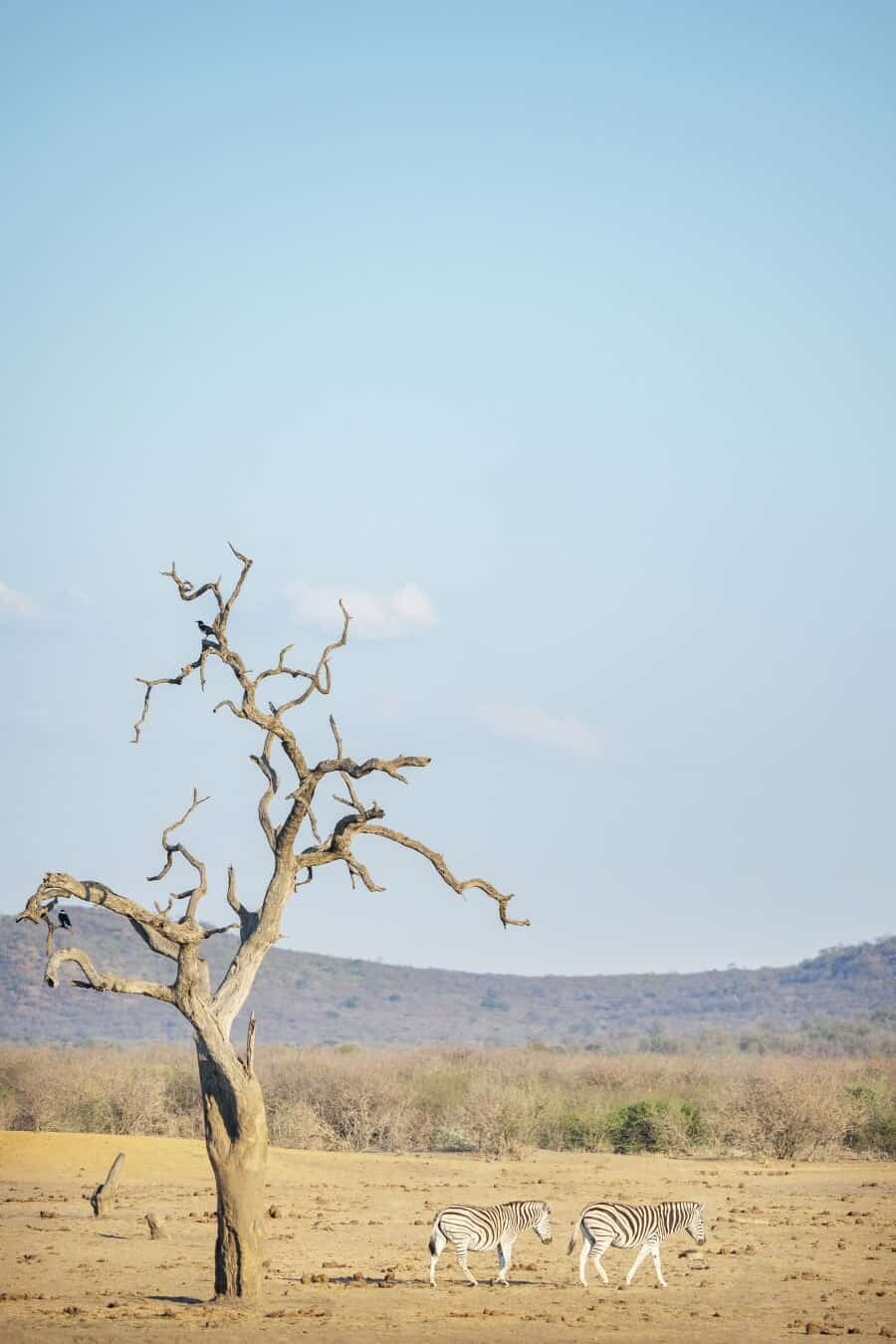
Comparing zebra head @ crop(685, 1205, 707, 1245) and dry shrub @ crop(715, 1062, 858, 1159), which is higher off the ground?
A: dry shrub @ crop(715, 1062, 858, 1159)

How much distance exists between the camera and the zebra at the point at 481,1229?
674 inches

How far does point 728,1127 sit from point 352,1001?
70377 millimetres

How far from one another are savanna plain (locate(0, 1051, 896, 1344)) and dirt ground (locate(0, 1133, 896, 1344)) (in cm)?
5

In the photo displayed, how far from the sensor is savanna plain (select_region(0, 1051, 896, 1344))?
15.5 m

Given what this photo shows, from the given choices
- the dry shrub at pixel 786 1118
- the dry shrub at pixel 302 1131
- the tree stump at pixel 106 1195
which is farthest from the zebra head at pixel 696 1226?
the dry shrub at pixel 302 1131

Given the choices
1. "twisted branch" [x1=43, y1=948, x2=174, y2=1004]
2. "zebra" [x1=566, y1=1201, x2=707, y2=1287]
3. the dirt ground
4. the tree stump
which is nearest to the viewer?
"twisted branch" [x1=43, y1=948, x2=174, y2=1004]

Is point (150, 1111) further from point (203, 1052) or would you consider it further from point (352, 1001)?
point (352, 1001)

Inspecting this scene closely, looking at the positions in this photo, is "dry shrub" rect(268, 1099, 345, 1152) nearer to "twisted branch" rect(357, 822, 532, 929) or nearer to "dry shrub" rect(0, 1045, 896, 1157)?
"dry shrub" rect(0, 1045, 896, 1157)

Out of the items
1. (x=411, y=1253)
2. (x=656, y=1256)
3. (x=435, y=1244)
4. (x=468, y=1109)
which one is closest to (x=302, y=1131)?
(x=468, y=1109)

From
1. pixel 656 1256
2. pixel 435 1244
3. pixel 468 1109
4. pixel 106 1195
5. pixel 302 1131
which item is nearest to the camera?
pixel 435 1244

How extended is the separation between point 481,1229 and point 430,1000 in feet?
298

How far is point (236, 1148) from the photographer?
1532 centimetres

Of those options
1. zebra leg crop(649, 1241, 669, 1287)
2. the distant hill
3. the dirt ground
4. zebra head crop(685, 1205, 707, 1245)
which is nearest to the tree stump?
the dirt ground

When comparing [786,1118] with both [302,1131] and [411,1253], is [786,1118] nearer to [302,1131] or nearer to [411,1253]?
[302,1131]
